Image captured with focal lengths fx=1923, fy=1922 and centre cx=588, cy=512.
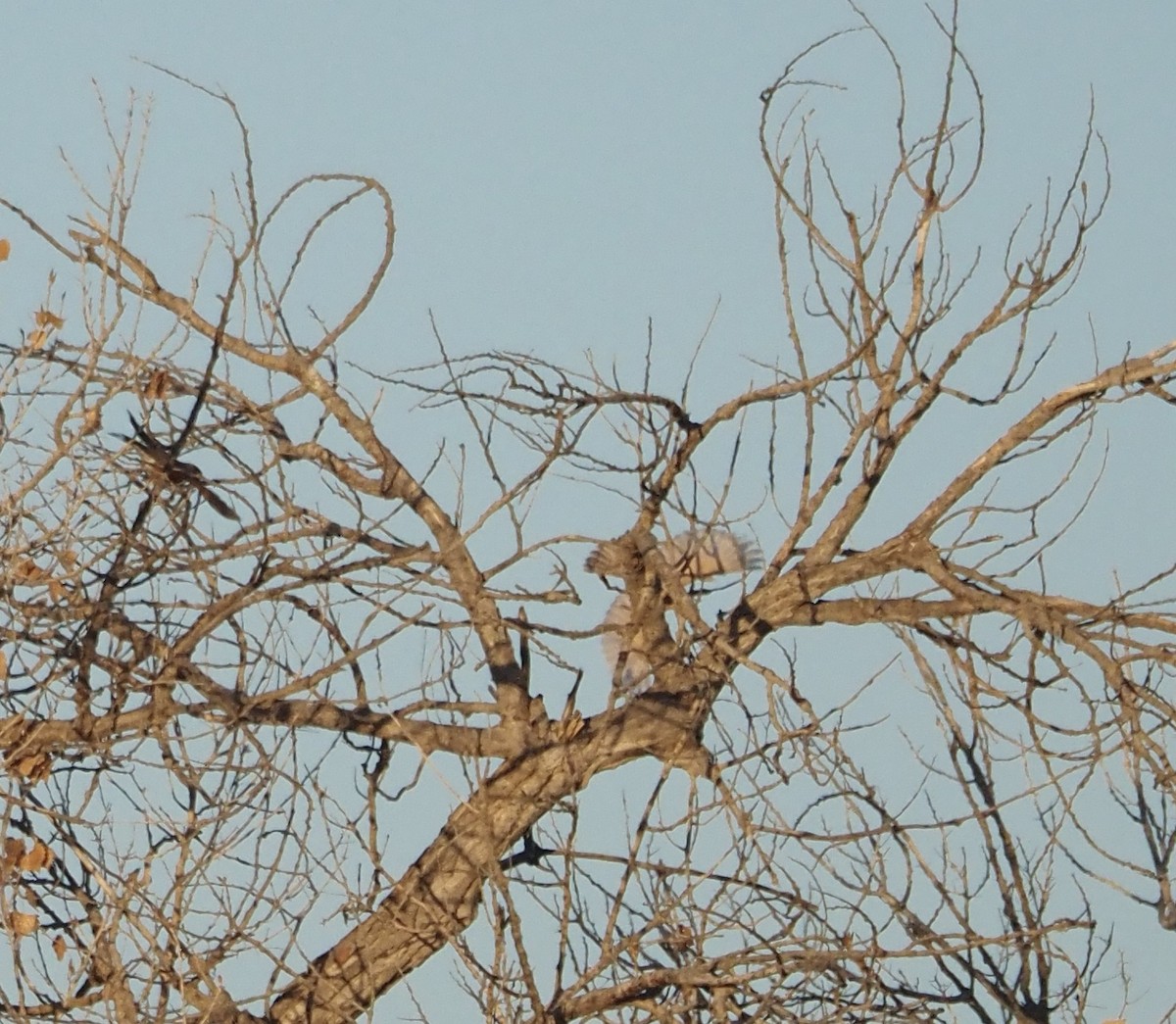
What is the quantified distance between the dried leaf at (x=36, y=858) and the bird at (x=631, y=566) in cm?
175

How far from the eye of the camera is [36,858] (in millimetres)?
5598

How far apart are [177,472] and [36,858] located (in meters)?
1.20

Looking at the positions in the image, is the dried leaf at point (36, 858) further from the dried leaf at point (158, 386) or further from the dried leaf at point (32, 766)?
the dried leaf at point (158, 386)

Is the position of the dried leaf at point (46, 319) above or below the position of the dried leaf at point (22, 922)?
above

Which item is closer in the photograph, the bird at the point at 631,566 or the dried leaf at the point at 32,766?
the dried leaf at the point at 32,766

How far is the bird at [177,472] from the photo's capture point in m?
5.64

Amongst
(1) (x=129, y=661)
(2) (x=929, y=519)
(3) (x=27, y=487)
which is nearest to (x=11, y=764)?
(1) (x=129, y=661)

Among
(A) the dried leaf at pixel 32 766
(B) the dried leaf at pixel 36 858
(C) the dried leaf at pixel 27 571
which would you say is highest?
(C) the dried leaf at pixel 27 571

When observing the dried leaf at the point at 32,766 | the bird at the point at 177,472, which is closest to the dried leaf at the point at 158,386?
the bird at the point at 177,472

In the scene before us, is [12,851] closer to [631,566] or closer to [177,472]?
[177,472]

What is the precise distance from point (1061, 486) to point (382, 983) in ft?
8.52

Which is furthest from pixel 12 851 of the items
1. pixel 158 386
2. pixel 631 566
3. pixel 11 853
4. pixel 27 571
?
pixel 631 566

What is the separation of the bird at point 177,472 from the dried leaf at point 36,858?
1102 mm

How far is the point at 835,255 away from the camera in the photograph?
20.0 feet
